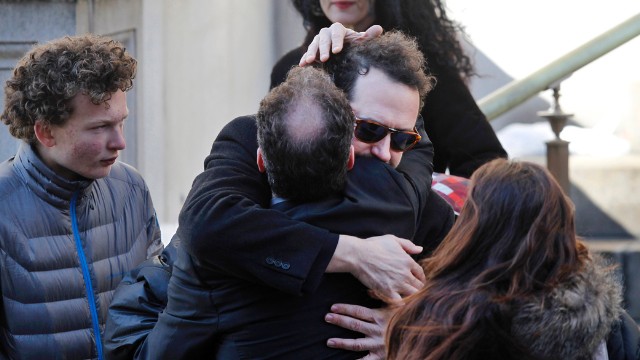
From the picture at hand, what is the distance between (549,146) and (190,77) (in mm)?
2034

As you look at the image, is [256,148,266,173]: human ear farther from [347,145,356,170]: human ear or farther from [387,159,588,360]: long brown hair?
[387,159,588,360]: long brown hair

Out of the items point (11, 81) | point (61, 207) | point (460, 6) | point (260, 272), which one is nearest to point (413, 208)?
point (260, 272)

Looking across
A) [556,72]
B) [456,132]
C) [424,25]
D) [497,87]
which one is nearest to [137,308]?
[456,132]

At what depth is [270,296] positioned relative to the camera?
2252mm

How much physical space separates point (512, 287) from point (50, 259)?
1.55 m

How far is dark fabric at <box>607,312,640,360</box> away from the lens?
2.30 metres

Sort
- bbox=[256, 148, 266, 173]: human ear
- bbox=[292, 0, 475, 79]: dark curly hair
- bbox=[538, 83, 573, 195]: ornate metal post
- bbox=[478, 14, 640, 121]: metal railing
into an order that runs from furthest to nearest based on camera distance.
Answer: bbox=[538, 83, 573, 195]: ornate metal post
bbox=[478, 14, 640, 121]: metal railing
bbox=[292, 0, 475, 79]: dark curly hair
bbox=[256, 148, 266, 173]: human ear

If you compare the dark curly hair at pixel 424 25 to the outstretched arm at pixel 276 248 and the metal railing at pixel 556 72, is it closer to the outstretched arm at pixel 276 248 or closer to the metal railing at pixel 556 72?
the outstretched arm at pixel 276 248

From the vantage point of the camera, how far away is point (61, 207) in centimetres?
→ 321

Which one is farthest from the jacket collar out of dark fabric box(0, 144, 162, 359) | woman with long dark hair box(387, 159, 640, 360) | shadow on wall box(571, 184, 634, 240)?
shadow on wall box(571, 184, 634, 240)

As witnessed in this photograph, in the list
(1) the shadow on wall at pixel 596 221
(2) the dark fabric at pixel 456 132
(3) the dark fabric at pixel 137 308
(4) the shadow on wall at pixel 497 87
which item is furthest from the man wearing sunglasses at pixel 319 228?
(4) the shadow on wall at pixel 497 87

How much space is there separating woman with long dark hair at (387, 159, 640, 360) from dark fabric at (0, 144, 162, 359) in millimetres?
1287

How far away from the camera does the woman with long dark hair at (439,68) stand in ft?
12.2

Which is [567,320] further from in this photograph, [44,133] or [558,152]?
[558,152]
